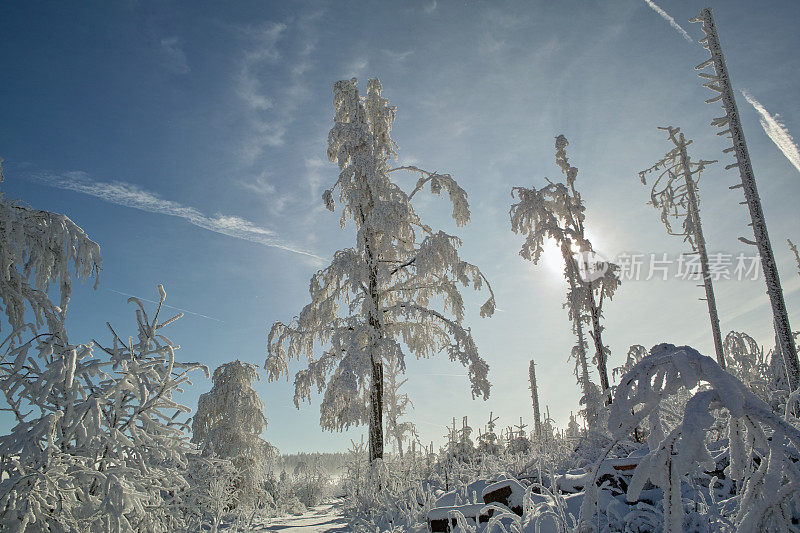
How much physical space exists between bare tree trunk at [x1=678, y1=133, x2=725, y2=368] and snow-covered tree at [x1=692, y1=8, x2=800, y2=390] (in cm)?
217

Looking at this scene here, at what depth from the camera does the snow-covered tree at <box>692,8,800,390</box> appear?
8984 mm

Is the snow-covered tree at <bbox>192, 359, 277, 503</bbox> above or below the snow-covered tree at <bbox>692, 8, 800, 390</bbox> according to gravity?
below

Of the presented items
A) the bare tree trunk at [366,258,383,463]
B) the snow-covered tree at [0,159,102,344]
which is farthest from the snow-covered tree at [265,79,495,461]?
the snow-covered tree at [0,159,102,344]

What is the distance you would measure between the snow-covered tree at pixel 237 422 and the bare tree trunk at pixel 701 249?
1509 centimetres

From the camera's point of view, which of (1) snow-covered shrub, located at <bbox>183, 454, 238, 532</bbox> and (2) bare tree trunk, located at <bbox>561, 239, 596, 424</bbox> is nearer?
(1) snow-covered shrub, located at <bbox>183, 454, 238, 532</bbox>

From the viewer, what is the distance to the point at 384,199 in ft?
38.0

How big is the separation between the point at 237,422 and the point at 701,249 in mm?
16931

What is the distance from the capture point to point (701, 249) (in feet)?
50.3

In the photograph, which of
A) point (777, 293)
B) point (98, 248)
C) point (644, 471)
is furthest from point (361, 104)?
point (644, 471)

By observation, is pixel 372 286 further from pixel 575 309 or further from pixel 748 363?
pixel 748 363

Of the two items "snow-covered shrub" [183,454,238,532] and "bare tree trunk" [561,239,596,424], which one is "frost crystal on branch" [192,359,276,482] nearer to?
"snow-covered shrub" [183,454,238,532]

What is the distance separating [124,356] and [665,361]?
377cm

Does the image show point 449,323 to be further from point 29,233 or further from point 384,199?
point 29,233

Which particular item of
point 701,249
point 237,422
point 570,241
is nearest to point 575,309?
point 570,241
